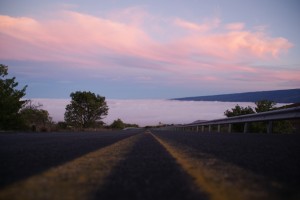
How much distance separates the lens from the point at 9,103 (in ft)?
122

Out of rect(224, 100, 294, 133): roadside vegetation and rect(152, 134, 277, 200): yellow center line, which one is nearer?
rect(152, 134, 277, 200): yellow center line

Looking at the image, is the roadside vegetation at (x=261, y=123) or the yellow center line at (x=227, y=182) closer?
the yellow center line at (x=227, y=182)

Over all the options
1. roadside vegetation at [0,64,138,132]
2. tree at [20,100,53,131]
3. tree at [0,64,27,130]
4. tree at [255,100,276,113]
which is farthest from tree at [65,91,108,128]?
tree at [255,100,276,113]

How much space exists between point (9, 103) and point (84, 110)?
40.2 meters

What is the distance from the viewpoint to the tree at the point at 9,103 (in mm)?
36688

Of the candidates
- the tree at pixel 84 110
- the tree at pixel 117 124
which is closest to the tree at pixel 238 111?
the tree at pixel 84 110

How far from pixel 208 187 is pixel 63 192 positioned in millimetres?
1017

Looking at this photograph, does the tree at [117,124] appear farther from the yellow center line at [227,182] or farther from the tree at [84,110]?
the yellow center line at [227,182]

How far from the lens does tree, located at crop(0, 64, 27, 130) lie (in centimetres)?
3669

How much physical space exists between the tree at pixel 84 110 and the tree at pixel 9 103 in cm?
3786

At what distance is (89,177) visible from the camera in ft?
9.96

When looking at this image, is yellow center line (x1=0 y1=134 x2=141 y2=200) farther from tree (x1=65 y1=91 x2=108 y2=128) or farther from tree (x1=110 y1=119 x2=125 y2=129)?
tree (x1=110 y1=119 x2=125 y2=129)

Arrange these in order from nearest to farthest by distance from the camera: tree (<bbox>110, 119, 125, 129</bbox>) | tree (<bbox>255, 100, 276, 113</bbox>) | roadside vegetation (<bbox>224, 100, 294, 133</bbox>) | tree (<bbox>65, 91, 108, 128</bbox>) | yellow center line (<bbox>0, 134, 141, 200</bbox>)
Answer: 1. yellow center line (<bbox>0, 134, 141, 200</bbox>)
2. roadside vegetation (<bbox>224, 100, 294, 133</bbox>)
3. tree (<bbox>255, 100, 276, 113</bbox>)
4. tree (<bbox>65, 91, 108, 128</bbox>)
5. tree (<bbox>110, 119, 125, 129</bbox>)

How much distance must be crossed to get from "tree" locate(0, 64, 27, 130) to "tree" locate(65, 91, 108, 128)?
37.9 m
